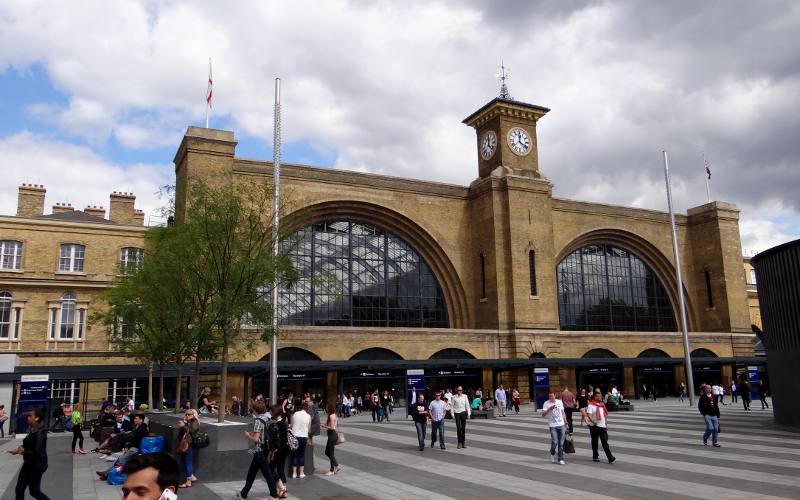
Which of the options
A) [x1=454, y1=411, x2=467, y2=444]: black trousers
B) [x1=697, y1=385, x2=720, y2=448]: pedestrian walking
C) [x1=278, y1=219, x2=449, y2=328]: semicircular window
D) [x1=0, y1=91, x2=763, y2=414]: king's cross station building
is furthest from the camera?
[x1=278, y1=219, x2=449, y2=328]: semicircular window

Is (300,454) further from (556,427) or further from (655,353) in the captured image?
(655,353)

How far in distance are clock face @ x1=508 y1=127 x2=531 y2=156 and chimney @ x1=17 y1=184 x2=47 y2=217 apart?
1262 inches

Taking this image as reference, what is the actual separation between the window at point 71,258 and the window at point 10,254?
→ 2152 mm

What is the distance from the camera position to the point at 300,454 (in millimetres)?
12570

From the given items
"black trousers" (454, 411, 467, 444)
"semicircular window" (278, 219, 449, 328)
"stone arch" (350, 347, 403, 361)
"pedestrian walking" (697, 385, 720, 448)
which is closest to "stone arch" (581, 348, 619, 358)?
"semicircular window" (278, 219, 449, 328)

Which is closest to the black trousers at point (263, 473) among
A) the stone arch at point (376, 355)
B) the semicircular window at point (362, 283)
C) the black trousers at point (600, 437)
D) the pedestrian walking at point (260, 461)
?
the pedestrian walking at point (260, 461)

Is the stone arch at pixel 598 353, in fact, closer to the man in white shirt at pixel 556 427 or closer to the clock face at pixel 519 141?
the clock face at pixel 519 141

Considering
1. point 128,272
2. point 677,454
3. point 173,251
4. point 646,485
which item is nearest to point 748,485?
point 646,485

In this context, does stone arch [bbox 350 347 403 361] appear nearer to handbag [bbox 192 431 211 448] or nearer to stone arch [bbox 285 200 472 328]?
stone arch [bbox 285 200 472 328]

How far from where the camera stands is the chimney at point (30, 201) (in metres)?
41.0

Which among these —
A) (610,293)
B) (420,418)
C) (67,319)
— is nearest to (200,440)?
(420,418)

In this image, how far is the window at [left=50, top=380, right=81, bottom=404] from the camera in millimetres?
35000

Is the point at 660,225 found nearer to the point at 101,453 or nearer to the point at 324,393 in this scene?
the point at 324,393

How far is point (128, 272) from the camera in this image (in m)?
26.7
